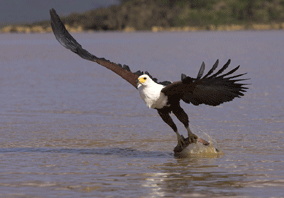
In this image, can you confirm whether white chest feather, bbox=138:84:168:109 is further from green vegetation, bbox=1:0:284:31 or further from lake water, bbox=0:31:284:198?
green vegetation, bbox=1:0:284:31

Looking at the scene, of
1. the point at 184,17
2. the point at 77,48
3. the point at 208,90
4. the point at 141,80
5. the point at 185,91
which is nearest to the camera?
the point at 141,80

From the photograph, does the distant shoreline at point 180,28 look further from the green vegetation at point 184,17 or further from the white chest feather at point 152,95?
the white chest feather at point 152,95

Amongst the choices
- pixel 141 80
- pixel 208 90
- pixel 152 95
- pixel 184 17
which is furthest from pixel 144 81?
pixel 184 17

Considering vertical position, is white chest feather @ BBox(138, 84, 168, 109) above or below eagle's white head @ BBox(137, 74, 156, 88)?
below

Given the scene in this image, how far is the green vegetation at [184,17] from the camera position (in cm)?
10788

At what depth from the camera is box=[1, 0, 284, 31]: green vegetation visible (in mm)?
107875

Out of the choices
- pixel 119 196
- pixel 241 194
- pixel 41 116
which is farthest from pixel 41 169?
pixel 41 116

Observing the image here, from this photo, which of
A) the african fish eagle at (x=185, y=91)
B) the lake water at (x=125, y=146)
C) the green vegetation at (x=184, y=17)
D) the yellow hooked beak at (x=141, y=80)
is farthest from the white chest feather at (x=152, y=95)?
the green vegetation at (x=184, y=17)

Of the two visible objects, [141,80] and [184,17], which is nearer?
[141,80]

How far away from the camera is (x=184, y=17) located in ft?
358

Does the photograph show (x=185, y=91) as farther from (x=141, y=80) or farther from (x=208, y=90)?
(x=141, y=80)

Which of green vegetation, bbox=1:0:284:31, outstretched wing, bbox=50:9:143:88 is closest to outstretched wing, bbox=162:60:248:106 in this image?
outstretched wing, bbox=50:9:143:88

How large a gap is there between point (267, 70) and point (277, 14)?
8495cm

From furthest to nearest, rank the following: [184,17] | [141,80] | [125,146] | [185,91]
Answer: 1. [184,17]
2. [125,146]
3. [185,91]
4. [141,80]
